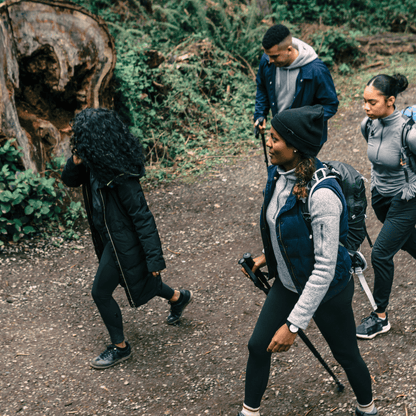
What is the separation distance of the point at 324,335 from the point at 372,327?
136 centimetres

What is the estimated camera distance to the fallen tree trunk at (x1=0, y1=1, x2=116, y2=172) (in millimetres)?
5254

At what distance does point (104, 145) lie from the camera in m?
2.86

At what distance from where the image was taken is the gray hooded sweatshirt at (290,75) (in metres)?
4.20

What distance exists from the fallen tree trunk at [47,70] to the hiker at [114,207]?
264 centimetres

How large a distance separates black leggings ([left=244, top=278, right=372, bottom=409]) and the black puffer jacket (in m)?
1.02

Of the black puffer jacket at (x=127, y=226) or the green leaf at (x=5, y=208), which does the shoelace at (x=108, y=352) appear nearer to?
the black puffer jacket at (x=127, y=226)

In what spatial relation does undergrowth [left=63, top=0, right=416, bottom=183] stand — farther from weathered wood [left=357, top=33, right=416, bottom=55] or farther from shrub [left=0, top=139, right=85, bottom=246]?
shrub [left=0, top=139, right=85, bottom=246]

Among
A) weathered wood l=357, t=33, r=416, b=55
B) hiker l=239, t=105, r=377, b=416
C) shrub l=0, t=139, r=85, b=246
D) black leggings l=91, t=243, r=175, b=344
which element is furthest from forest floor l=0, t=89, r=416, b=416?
weathered wood l=357, t=33, r=416, b=55

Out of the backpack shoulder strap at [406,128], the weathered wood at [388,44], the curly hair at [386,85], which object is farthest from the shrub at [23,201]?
the weathered wood at [388,44]

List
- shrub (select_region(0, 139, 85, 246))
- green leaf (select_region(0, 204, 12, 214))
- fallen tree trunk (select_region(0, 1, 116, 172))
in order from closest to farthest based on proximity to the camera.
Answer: green leaf (select_region(0, 204, 12, 214)), shrub (select_region(0, 139, 85, 246)), fallen tree trunk (select_region(0, 1, 116, 172))

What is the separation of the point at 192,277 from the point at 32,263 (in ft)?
6.07

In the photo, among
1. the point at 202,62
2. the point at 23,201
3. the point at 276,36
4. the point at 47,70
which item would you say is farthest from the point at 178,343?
the point at 202,62

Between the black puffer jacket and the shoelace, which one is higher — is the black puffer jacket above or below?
above

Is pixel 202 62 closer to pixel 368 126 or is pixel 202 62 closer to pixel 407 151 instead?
pixel 368 126
